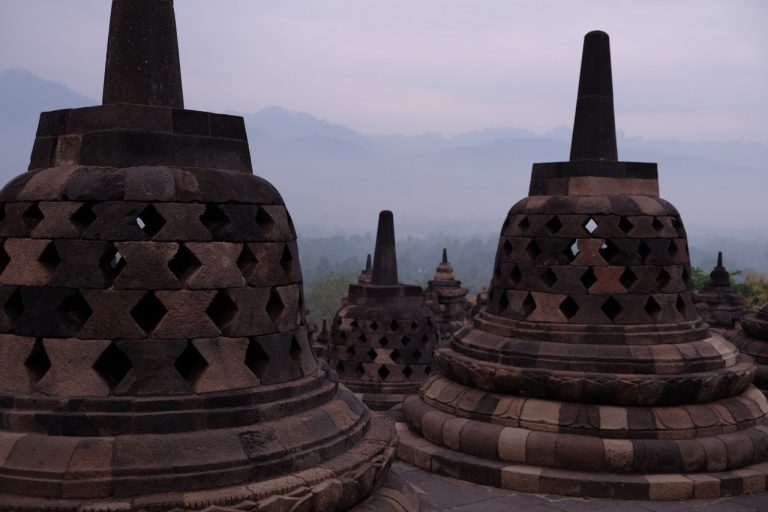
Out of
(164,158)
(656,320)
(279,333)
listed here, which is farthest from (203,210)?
(656,320)

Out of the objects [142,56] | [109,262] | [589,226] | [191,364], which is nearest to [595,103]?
[589,226]

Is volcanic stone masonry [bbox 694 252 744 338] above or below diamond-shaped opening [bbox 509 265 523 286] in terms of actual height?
below

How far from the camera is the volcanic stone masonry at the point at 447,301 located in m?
21.5

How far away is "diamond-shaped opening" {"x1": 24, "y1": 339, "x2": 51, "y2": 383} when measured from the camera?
12.3ft

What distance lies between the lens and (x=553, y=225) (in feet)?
25.2

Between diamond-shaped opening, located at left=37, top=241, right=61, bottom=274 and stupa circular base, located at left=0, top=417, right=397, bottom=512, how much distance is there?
1.04 m

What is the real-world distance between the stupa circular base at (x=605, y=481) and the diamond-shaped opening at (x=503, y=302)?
1562mm

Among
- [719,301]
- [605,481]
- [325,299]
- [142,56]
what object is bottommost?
[325,299]

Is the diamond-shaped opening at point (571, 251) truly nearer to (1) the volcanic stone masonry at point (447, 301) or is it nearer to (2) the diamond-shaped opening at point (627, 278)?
(2) the diamond-shaped opening at point (627, 278)

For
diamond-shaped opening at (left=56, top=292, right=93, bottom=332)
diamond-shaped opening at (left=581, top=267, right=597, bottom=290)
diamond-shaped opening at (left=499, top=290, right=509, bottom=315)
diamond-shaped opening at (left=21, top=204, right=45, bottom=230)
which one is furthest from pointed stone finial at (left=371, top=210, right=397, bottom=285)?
diamond-shaped opening at (left=56, top=292, right=93, bottom=332)

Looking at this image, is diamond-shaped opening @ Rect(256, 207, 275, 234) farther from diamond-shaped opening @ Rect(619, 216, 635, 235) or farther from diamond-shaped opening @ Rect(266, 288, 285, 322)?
diamond-shaped opening @ Rect(619, 216, 635, 235)

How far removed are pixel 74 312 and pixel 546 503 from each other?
4144 mm

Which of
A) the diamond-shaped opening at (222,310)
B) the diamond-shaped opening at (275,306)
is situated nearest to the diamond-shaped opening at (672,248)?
the diamond-shaped opening at (275,306)

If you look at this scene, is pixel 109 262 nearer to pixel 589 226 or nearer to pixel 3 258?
pixel 3 258
